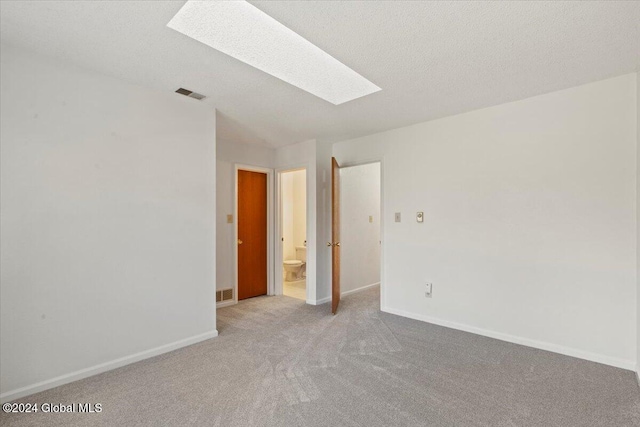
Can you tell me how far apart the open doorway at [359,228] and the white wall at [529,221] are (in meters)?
1.08

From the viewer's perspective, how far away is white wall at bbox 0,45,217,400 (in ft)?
7.21

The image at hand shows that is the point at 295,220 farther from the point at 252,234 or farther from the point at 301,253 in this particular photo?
the point at 252,234

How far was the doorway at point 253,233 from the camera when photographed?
4.83 m

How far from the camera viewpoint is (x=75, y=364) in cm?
242

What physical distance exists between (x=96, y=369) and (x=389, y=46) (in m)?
3.33

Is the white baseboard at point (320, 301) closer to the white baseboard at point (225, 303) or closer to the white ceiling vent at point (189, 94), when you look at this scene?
the white baseboard at point (225, 303)

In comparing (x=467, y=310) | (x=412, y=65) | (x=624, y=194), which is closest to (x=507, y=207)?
(x=624, y=194)

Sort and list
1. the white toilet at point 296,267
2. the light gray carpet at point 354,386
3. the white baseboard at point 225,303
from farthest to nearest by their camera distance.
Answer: the white toilet at point 296,267 → the white baseboard at point 225,303 → the light gray carpet at point 354,386

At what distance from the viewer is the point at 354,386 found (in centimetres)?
232

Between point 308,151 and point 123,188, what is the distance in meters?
2.57

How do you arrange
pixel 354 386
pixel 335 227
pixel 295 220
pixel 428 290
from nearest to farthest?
pixel 354 386, pixel 428 290, pixel 335 227, pixel 295 220

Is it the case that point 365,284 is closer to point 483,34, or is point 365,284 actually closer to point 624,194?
point 624,194

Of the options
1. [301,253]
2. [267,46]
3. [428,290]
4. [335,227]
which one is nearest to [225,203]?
[335,227]

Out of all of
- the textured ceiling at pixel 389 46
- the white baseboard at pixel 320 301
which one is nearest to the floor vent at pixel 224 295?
the white baseboard at pixel 320 301
